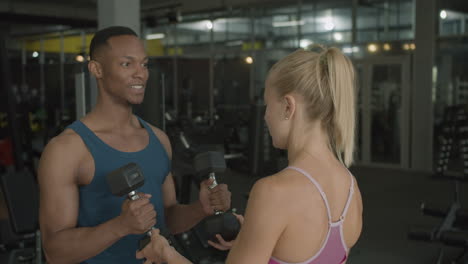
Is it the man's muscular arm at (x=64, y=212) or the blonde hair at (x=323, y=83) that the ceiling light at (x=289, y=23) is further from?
the blonde hair at (x=323, y=83)

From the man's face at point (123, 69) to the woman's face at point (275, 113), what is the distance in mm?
611

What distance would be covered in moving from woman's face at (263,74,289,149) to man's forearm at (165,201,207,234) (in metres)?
0.60

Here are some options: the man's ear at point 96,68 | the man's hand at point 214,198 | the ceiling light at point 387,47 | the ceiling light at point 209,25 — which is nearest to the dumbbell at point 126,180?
the man's hand at point 214,198

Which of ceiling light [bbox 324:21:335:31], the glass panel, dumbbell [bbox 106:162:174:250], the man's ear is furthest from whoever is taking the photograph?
ceiling light [bbox 324:21:335:31]

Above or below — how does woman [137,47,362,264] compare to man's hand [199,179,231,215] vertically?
above

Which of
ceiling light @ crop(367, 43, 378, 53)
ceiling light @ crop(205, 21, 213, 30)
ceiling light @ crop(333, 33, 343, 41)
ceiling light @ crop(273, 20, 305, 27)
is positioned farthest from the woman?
ceiling light @ crop(205, 21, 213, 30)

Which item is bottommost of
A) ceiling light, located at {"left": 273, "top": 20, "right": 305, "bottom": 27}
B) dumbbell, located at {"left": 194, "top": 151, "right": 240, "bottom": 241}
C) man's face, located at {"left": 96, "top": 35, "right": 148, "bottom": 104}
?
dumbbell, located at {"left": 194, "top": 151, "right": 240, "bottom": 241}

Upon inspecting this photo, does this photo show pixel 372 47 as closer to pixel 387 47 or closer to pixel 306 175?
pixel 387 47

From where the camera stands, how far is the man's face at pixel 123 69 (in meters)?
1.63

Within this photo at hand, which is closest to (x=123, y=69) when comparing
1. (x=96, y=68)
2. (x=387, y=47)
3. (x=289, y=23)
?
(x=96, y=68)

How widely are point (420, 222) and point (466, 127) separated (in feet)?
3.85

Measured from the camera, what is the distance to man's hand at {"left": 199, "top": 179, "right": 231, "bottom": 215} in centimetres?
161

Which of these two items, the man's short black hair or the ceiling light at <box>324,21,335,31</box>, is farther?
the ceiling light at <box>324,21,335,31</box>

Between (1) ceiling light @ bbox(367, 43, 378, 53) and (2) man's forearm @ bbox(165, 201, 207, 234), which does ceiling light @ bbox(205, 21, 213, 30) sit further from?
(2) man's forearm @ bbox(165, 201, 207, 234)
